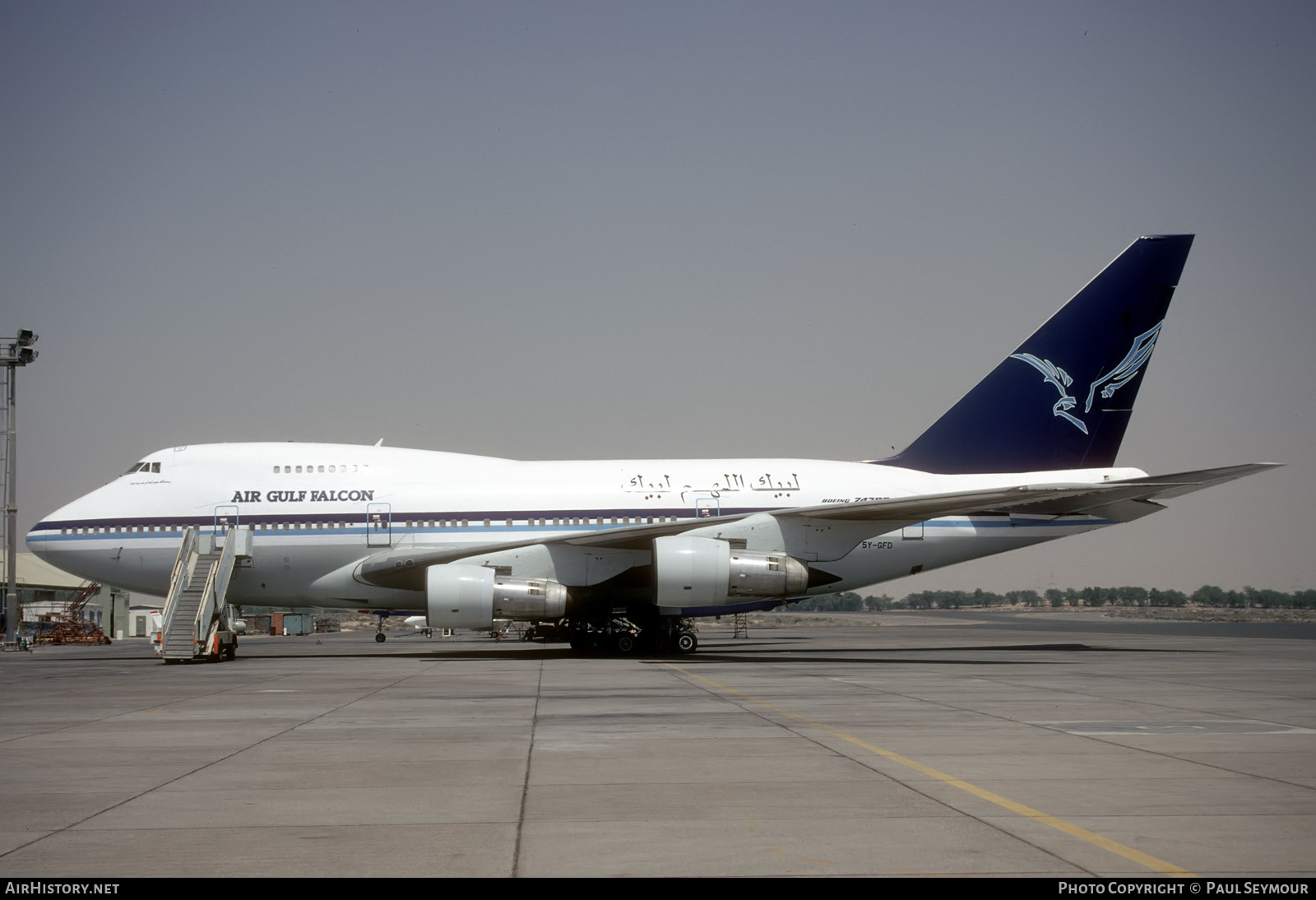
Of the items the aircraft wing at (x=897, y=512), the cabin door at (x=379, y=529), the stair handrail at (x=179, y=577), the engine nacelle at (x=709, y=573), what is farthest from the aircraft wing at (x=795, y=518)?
→ the stair handrail at (x=179, y=577)

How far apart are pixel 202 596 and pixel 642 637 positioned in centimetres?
953

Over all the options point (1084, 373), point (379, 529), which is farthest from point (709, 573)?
point (1084, 373)

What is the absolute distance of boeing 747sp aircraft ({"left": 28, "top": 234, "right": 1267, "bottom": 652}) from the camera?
24062 millimetres

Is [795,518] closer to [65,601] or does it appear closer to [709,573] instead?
[709,573]

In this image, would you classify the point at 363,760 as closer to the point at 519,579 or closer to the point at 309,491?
the point at 519,579

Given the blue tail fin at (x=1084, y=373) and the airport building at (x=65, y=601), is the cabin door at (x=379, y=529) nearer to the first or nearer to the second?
the blue tail fin at (x=1084, y=373)

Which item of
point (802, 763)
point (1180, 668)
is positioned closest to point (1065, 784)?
point (802, 763)

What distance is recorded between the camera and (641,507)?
25.8m

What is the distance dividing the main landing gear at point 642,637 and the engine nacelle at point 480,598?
240 centimetres

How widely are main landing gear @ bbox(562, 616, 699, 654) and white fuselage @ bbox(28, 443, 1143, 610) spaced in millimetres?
2212

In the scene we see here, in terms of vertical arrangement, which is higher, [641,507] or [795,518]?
[641,507]

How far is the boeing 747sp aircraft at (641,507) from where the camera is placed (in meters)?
24.1

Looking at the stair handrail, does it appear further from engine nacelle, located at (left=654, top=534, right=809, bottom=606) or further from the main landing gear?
engine nacelle, located at (left=654, top=534, right=809, bottom=606)
